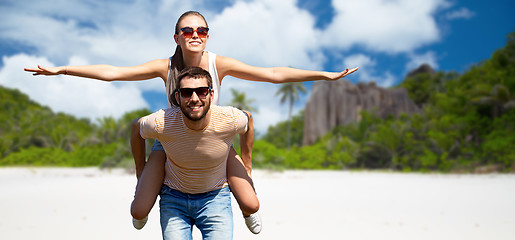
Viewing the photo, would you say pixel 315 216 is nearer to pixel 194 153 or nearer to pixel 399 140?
pixel 194 153

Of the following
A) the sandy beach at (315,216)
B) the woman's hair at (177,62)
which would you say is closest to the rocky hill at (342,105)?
the sandy beach at (315,216)

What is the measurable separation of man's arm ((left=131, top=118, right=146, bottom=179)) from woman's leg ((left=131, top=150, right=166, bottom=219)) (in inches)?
4.2

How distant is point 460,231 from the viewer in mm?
7668

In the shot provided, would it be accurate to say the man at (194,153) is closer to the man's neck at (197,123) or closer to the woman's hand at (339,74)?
the man's neck at (197,123)

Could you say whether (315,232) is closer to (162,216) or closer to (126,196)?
(162,216)

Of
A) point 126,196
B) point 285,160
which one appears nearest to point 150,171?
point 126,196

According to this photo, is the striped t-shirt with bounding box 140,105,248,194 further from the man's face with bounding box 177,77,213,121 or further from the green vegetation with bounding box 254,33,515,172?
the green vegetation with bounding box 254,33,515,172

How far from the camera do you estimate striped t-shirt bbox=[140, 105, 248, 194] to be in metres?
2.75

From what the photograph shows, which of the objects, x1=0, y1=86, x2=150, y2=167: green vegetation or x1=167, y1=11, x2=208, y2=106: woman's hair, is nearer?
x1=167, y1=11, x2=208, y2=106: woman's hair

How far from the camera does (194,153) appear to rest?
282 cm

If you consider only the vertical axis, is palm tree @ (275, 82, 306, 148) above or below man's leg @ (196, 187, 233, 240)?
above

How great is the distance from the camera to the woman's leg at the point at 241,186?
119 inches

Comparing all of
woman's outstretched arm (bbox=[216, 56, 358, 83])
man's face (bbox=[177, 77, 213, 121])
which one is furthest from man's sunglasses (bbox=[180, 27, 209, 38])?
man's face (bbox=[177, 77, 213, 121])

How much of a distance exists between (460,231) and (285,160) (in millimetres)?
26284
